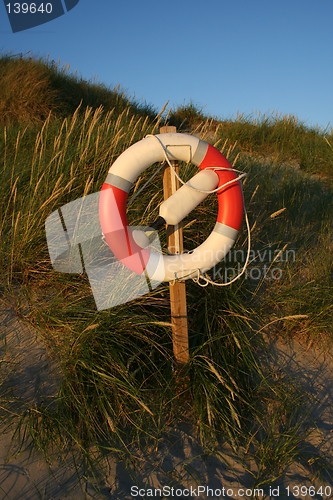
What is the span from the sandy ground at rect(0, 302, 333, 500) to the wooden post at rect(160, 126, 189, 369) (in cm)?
42

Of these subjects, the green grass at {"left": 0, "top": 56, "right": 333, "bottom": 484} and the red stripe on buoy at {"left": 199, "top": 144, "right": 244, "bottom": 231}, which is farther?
the red stripe on buoy at {"left": 199, "top": 144, "right": 244, "bottom": 231}

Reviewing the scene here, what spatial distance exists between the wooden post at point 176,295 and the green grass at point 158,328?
8 centimetres

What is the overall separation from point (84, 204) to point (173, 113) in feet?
18.7

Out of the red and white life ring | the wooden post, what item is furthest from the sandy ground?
the red and white life ring

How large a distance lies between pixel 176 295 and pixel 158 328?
12.8 inches

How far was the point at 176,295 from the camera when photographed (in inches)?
96.5

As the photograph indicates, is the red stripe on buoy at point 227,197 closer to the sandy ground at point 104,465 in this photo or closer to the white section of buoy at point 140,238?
the white section of buoy at point 140,238

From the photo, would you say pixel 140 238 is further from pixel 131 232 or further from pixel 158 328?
pixel 158 328

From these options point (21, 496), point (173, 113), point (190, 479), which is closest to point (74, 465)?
point (21, 496)

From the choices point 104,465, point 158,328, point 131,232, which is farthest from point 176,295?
→ point 104,465

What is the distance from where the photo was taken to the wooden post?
2.40 m

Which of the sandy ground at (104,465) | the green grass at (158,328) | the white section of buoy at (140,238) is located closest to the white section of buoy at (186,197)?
the white section of buoy at (140,238)

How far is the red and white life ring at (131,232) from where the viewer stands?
91.0 inches

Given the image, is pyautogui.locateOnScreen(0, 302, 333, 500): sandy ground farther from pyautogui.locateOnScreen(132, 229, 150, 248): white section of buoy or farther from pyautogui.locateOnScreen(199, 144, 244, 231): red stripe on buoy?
pyautogui.locateOnScreen(199, 144, 244, 231): red stripe on buoy
